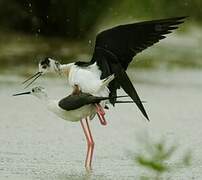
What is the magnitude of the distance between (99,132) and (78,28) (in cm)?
586

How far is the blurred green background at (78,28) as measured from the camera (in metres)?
12.5

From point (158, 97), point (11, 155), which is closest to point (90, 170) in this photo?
point (11, 155)

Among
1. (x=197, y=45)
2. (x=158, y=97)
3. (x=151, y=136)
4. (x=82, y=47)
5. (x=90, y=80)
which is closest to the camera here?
(x=90, y=80)

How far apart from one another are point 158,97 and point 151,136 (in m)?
1.99

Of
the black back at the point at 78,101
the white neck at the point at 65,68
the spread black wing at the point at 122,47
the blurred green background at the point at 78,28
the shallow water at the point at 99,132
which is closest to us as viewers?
the shallow water at the point at 99,132

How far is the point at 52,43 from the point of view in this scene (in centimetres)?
1333

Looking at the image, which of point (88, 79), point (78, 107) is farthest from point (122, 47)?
point (78, 107)

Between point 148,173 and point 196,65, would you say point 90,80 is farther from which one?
point 196,65

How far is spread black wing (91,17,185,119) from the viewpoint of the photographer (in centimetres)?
702

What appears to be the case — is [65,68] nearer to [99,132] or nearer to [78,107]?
[78,107]

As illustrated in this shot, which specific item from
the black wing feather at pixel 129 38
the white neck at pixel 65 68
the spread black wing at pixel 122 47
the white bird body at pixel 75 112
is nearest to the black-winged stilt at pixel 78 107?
the white bird body at pixel 75 112

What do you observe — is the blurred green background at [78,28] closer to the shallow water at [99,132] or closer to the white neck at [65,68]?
the shallow water at [99,132]

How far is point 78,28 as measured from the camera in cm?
1388

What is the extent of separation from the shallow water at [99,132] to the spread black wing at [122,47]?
0.50m
